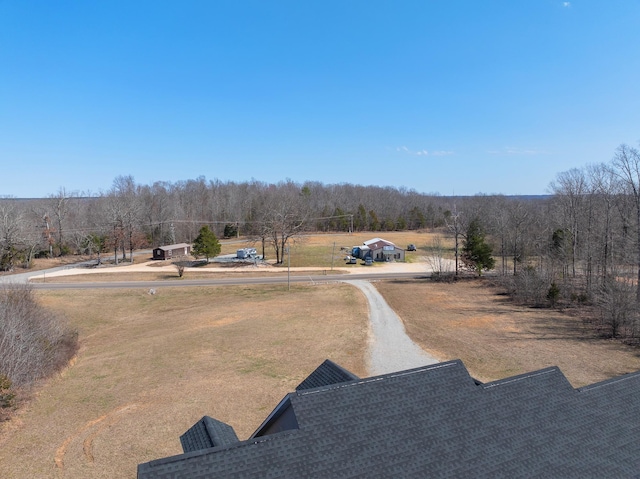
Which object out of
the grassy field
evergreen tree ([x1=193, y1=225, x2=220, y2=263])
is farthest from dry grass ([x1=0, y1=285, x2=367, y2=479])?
evergreen tree ([x1=193, y1=225, x2=220, y2=263])

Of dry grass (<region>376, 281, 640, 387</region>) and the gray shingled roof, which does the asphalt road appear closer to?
dry grass (<region>376, 281, 640, 387</region>)

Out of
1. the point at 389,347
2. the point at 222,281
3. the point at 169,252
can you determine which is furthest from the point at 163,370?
the point at 169,252

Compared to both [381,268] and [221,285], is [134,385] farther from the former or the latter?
[381,268]

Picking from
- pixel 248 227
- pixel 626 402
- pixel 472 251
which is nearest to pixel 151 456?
pixel 626 402

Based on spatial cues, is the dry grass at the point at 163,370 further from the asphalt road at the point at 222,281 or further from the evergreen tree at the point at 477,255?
the evergreen tree at the point at 477,255

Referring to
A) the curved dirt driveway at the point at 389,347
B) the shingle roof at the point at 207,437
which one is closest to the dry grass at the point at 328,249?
the curved dirt driveway at the point at 389,347
